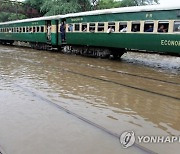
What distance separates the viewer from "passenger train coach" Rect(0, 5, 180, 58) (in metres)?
13.2

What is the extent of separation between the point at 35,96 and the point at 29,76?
3315mm

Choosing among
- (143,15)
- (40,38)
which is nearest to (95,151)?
(143,15)

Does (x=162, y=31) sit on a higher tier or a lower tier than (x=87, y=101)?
higher

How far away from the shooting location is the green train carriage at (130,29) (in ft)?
42.7

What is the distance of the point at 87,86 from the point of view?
31.1ft

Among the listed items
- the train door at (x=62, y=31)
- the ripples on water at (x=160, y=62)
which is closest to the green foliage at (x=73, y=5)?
the train door at (x=62, y=31)

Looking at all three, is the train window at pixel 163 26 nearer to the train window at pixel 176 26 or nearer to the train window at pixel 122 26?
the train window at pixel 176 26

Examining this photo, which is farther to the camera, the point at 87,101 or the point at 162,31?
the point at 162,31

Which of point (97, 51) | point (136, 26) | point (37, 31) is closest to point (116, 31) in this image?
point (136, 26)

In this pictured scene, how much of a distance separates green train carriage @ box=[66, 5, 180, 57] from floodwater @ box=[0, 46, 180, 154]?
2.72m

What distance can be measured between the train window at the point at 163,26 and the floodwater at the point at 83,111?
2946 mm

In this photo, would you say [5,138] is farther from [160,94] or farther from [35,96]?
[160,94]

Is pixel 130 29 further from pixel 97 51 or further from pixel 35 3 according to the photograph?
pixel 35 3

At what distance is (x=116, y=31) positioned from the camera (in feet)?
53.1
